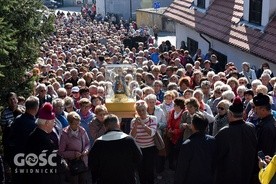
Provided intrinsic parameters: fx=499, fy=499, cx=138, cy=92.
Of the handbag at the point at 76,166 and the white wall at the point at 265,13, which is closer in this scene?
the handbag at the point at 76,166

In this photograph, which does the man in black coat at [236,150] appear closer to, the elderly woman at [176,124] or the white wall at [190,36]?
the elderly woman at [176,124]

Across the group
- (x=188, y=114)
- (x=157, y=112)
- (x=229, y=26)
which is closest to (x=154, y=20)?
(x=229, y=26)

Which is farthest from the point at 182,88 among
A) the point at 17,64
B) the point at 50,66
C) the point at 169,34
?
the point at 169,34

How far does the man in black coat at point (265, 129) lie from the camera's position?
701cm

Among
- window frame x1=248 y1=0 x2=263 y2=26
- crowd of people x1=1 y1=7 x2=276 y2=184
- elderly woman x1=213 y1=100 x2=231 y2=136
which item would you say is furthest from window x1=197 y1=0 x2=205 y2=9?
elderly woman x1=213 y1=100 x2=231 y2=136

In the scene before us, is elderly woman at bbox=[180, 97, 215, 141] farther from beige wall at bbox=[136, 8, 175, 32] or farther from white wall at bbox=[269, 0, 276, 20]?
beige wall at bbox=[136, 8, 175, 32]

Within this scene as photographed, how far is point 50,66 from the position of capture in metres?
15.7

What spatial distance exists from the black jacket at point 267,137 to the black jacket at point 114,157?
1.80 m

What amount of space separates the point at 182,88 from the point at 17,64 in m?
3.51

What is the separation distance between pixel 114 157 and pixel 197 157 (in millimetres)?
1061

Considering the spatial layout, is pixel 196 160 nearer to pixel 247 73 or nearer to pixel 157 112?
pixel 157 112

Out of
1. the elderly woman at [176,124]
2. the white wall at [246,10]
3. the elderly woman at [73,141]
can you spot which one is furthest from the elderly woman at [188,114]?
the white wall at [246,10]

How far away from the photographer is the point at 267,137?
701 centimetres

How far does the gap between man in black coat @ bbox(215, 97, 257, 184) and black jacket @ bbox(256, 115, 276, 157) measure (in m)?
0.21
